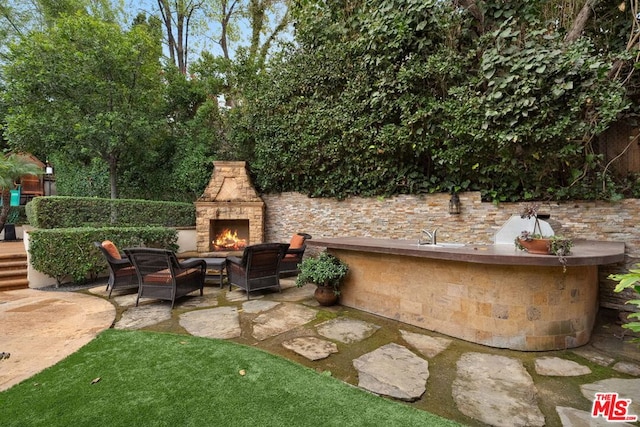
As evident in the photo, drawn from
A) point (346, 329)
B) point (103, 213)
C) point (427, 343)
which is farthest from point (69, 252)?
point (427, 343)

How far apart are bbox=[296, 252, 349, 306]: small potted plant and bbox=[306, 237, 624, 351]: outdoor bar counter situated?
2.99ft

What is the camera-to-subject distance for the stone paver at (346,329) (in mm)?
3252

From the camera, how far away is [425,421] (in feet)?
6.21

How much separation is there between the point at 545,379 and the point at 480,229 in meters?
3.41

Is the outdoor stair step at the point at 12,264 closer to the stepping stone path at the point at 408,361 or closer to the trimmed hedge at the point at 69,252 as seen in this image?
the trimmed hedge at the point at 69,252

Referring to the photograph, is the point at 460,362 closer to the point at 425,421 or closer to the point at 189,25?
the point at 425,421

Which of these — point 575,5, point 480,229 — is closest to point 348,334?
point 480,229

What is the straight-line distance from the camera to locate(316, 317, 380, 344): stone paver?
325cm

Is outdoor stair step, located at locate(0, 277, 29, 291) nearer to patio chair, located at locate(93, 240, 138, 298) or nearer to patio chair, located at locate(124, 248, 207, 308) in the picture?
patio chair, located at locate(93, 240, 138, 298)

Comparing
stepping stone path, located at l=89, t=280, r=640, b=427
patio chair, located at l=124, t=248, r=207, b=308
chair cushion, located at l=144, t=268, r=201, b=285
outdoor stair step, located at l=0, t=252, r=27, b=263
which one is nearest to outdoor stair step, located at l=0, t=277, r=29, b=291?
outdoor stair step, located at l=0, t=252, r=27, b=263

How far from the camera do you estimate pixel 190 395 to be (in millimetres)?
2148

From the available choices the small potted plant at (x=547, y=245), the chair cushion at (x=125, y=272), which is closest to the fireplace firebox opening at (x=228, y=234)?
the chair cushion at (x=125, y=272)

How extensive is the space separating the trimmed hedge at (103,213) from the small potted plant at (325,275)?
6.16 meters

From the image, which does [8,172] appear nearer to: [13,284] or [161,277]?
[13,284]
